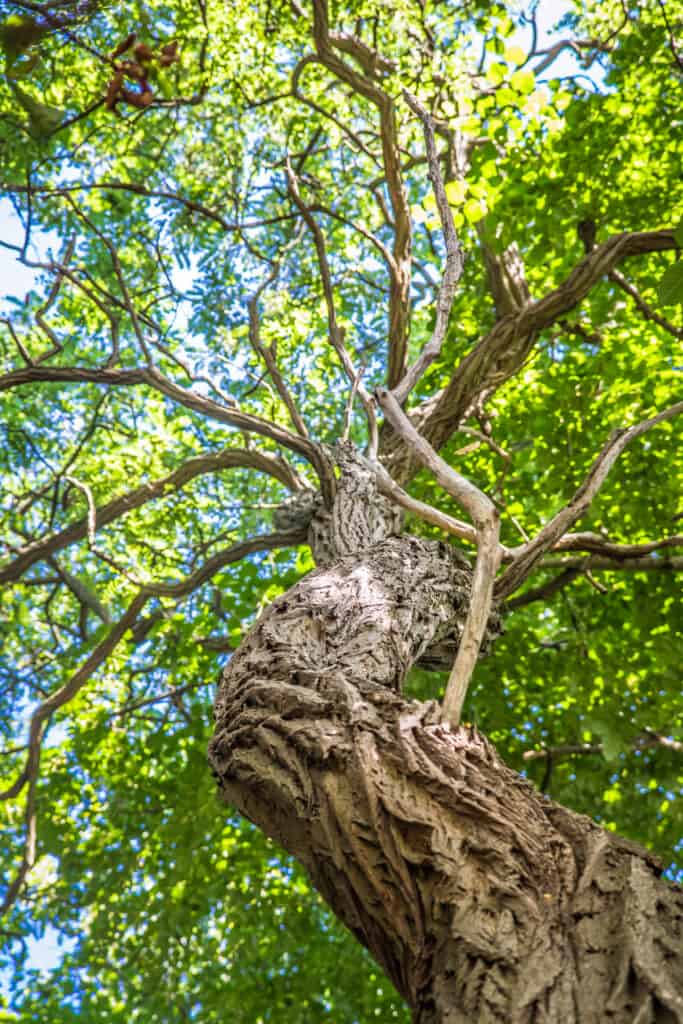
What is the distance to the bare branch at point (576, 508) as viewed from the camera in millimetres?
2924

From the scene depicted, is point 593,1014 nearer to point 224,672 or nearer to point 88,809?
point 224,672

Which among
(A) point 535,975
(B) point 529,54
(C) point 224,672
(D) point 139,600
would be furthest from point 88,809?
(B) point 529,54

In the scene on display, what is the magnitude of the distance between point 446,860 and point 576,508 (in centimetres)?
154

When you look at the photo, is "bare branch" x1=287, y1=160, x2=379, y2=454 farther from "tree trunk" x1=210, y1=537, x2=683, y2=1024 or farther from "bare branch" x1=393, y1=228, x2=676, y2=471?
"tree trunk" x1=210, y1=537, x2=683, y2=1024

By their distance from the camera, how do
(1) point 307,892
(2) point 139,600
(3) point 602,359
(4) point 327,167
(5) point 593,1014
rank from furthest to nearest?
(4) point 327,167 < (1) point 307,892 < (3) point 602,359 < (2) point 139,600 < (5) point 593,1014

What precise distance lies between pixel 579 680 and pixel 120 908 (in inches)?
154

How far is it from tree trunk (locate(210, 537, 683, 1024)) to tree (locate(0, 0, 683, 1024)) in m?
0.01

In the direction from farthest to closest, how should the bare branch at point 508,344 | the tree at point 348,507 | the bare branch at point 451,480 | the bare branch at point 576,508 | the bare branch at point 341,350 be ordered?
the bare branch at point 508,344 < the bare branch at point 341,350 < the bare branch at point 576,508 < the bare branch at point 451,480 < the tree at point 348,507

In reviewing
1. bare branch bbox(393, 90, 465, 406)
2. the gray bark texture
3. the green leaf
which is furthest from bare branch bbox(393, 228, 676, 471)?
the gray bark texture

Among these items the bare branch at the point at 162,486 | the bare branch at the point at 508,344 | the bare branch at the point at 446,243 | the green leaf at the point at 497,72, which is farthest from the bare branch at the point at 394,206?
the bare branch at the point at 446,243

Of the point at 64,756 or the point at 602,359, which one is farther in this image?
the point at 64,756

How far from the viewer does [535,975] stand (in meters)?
1.54

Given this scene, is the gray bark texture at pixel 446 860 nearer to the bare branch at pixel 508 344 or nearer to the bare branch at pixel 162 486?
the bare branch at pixel 162 486

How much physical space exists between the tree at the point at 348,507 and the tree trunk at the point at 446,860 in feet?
0.03
